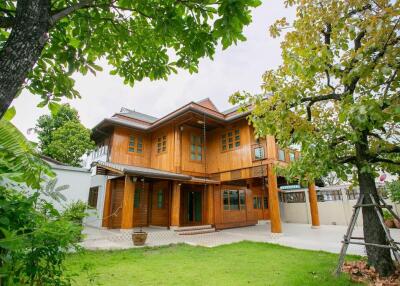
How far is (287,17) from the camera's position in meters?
4.82

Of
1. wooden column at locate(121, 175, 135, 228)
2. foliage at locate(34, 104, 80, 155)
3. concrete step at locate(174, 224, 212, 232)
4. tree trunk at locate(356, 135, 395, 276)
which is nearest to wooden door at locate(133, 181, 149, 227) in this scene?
concrete step at locate(174, 224, 212, 232)

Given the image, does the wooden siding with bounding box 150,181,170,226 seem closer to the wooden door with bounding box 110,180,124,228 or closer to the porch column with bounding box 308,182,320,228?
the wooden door with bounding box 110,180,124,228

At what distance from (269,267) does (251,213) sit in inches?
440

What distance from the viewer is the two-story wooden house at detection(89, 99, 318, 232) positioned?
38.8 feet

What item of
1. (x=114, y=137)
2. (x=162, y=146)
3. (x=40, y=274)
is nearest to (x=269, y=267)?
(x=40, y=274)

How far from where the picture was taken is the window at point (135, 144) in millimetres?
14078

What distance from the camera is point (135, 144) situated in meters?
14.3

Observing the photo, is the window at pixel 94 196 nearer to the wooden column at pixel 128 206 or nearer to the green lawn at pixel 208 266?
the wooden column at pixel 128 206

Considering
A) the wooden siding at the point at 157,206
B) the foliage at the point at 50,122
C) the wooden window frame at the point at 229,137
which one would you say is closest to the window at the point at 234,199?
the wooden window frame at the point at 229,137

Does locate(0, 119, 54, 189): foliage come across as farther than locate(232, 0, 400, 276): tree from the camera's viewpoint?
No

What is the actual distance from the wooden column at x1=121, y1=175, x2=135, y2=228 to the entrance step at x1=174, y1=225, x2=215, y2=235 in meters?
2.44

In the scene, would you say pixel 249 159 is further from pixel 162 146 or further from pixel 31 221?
pixel 31 221

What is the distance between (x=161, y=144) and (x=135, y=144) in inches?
65.6

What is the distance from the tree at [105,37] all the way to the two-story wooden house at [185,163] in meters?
8.67
